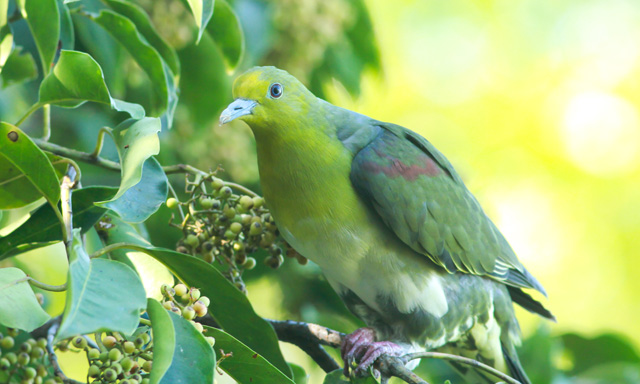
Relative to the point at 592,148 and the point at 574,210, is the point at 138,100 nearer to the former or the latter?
the point at 574,210

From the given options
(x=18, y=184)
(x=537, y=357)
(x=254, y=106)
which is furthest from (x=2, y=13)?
(x=537, y=357)

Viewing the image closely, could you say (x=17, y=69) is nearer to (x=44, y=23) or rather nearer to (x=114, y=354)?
(x=44, y=23)

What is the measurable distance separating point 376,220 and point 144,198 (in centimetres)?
95

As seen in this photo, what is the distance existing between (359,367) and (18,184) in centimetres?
106

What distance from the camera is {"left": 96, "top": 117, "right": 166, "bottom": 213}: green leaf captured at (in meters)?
1.33

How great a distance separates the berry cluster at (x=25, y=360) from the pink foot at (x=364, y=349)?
0.82 metres

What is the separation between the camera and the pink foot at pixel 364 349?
2.09m

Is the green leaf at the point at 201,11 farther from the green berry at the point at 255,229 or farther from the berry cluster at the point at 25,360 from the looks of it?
the berry cluster at the point at 25,360

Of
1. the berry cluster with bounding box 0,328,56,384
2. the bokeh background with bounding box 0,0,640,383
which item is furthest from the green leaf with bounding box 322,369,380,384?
the bokeh background with bounding box 0,0,640,383

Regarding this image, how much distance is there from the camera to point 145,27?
2178mm

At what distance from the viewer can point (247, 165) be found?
340cm

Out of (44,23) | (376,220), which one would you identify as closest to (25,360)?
(44,23)

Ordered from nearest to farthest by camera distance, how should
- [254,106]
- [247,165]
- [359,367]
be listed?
[359,367] → [254,106] → [247,165]

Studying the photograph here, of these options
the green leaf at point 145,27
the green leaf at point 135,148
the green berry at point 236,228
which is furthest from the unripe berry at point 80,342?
the green leaf at point 145,27
